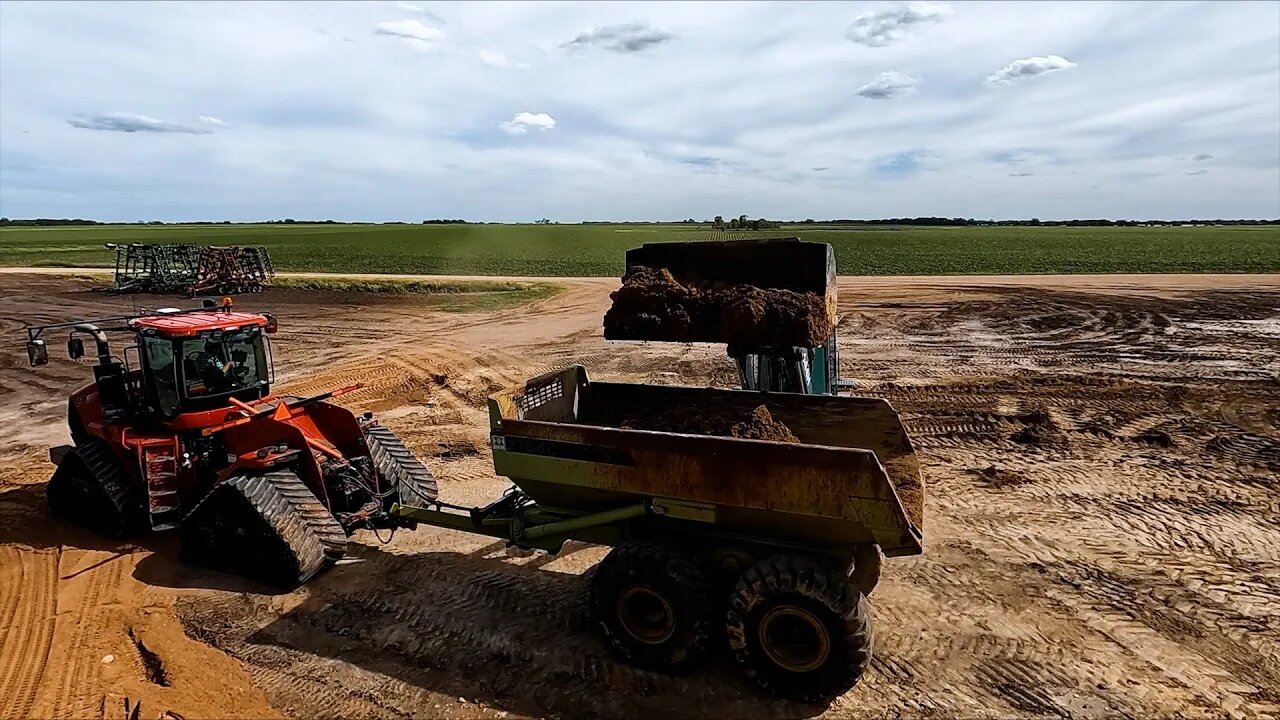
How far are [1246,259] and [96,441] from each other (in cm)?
4793

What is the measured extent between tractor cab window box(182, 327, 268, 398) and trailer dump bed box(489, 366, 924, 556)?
306 centimetres

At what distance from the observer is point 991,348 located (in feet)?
53.0

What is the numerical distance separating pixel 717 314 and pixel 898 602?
9.19 feet

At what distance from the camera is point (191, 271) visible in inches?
1170

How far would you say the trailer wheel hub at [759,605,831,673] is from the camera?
4664 millimetres

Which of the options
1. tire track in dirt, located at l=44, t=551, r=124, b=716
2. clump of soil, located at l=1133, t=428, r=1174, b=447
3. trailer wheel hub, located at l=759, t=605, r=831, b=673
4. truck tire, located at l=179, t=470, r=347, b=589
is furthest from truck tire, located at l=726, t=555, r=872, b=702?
clump of soil, located at l=1133, t=428, r=1174, b=447

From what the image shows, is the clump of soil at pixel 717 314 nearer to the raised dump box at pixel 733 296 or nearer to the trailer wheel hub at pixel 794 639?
the raised dump box at pixel 733 296

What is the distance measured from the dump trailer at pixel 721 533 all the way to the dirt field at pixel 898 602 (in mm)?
348

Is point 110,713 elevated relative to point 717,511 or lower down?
lower down

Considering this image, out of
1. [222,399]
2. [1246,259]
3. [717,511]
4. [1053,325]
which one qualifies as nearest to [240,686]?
[222,399]

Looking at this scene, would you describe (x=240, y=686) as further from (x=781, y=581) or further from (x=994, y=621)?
(x=994, y=621)

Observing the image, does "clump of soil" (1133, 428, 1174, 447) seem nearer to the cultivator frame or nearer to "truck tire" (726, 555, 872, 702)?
"truck tire" (726, 555, 872, 702)

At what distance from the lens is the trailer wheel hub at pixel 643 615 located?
505 centimetres

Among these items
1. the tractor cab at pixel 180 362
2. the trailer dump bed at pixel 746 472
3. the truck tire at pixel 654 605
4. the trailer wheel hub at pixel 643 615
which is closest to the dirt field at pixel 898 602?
the truck tire at pixel 654 605
